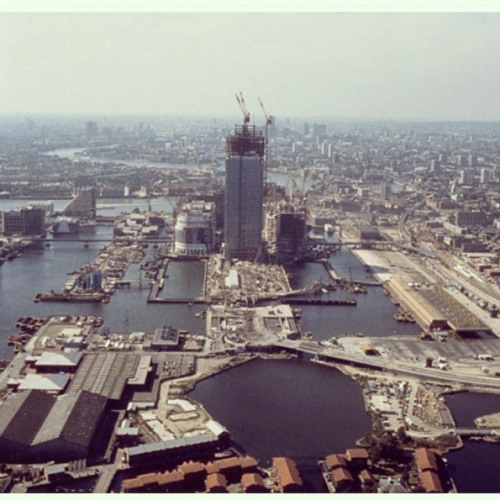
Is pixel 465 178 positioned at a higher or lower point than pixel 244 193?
lower

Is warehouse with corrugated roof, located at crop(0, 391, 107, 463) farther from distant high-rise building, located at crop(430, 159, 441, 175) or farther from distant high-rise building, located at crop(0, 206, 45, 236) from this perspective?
distant high-rise building, located at crop(430, 159, 441, 175)

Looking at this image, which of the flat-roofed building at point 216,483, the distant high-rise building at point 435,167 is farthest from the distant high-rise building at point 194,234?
the distant high-rise building at point 435,167

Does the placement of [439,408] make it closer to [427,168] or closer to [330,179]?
[330,179]

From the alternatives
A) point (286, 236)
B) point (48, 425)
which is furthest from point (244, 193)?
point (48, 425)

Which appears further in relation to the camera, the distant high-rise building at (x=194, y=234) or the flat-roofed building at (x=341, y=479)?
the distant high-rise building at (x=194, y=234)

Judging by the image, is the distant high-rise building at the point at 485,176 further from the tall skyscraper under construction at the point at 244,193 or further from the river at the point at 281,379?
the tall skyscraper under construction at the point at 244,193

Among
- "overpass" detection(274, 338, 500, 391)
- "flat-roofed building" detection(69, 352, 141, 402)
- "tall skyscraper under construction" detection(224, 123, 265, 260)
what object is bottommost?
"overpass" detection(274, 338, 500, 391)

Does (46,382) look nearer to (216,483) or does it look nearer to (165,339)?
(165,339)

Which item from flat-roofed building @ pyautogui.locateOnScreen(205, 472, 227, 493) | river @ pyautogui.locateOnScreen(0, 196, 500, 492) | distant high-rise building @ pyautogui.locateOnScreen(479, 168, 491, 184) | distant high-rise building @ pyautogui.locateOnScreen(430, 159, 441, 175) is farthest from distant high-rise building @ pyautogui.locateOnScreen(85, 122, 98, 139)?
flat-roofed building @ pyautogui.locateOnScreen(205, 472, 227, 493)
